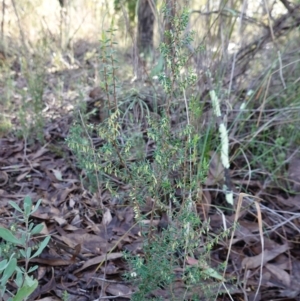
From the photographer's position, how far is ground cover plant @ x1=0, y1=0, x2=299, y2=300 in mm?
1323

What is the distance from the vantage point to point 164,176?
1358 millimetres

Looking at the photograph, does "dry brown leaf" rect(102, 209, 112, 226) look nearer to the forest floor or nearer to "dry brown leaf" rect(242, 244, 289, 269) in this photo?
the forest floor

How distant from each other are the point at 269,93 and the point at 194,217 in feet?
5.06

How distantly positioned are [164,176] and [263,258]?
2.41 feet

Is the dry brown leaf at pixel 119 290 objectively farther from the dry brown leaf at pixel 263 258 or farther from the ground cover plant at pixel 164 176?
the dry brown leaf at pixel 263 258

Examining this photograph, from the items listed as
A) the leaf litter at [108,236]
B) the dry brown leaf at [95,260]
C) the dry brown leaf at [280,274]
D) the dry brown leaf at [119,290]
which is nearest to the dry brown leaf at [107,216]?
the leaf litter at [108,236]

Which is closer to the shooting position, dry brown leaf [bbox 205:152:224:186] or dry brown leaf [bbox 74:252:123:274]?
dry brown leaf [bbox 74:252:123:274]

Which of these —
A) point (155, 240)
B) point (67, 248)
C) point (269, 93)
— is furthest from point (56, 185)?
point (269, 93)

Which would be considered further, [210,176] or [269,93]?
[269,93]

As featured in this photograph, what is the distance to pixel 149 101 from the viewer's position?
2.70 m

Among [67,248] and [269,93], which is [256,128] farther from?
[67,248]

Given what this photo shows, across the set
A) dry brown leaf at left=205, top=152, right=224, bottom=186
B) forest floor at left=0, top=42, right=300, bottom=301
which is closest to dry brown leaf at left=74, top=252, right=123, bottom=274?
forest floor at left=0, top=42, right=300, bottom=301

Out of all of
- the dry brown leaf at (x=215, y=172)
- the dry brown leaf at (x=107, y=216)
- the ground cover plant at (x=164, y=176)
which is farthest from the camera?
the dry brown leaf at (x=215, y=172)

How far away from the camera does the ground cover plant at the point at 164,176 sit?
1323 millimetres
